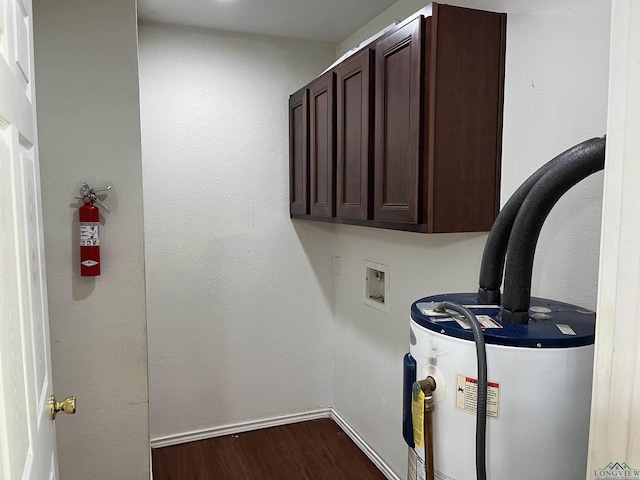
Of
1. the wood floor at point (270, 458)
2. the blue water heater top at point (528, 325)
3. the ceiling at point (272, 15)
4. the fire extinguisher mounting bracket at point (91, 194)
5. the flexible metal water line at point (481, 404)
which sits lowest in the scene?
the wood floor at point (270, 458)

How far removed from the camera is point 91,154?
1.87m

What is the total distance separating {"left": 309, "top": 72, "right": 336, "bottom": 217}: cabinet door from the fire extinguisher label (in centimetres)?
104

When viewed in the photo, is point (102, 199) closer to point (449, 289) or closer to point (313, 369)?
point (449, 289)

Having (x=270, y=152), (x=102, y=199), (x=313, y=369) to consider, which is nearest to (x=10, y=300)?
(x=102, y=199)

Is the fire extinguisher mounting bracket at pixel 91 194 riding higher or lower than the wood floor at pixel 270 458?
higher

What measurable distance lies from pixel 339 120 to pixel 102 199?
3.57 feet

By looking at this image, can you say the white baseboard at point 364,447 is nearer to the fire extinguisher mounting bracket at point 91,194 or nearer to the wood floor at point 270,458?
the wood floor at point 270,458

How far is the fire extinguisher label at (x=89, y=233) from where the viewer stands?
1.82 meters

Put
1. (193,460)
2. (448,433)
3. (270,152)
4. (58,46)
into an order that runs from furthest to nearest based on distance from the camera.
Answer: (270,152) < (193,460) < (58,46) < (448,433)

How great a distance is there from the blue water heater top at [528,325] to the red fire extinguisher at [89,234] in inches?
51.2

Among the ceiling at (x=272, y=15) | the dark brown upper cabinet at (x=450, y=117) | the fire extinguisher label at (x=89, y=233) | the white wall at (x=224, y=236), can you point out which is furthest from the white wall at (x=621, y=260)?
the white wall at (x=224, y=236)

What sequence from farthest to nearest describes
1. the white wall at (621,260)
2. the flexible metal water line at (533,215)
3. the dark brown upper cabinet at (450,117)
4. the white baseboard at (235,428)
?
the white baseboard at (235,428)
the dark brown upper cabinet at (450,117)
the flexible metal water line at (533,215)
the white wall at (621,260)

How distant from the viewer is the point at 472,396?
106 centimetres

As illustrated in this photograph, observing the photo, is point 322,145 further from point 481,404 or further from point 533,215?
point 481,404
